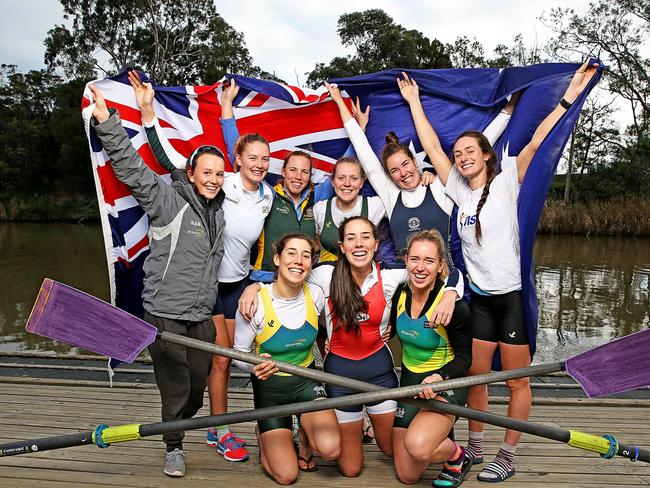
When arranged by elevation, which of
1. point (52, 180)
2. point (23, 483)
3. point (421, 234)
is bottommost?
point (23, 483)

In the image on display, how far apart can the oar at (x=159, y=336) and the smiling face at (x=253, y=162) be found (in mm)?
993

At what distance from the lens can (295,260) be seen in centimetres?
278

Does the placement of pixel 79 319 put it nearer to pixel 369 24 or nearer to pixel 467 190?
pixel 467 190

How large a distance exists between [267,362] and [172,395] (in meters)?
0.68

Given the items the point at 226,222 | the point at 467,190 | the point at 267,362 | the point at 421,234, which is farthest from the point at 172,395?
the point at 467,190

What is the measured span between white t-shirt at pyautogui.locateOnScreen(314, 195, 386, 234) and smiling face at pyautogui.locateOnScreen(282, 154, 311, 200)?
0.52ft

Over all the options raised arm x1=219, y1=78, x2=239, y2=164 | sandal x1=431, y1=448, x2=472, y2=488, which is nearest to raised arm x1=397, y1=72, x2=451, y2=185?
raised arm x1=219, y1=78, x2=239, y2=164

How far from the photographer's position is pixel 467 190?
117 inches

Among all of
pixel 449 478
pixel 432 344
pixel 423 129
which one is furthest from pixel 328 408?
pixel 423 129

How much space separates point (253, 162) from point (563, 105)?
1694 millimetres

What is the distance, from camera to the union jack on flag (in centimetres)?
333

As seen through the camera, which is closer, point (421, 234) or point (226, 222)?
point (421, 234)

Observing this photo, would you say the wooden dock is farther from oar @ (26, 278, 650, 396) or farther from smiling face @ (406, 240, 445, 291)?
smiling face @ (406, 240, 445, 291)

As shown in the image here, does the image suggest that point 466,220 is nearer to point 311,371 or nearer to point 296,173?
point 296,173
